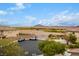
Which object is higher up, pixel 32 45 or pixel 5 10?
pixel 5 10

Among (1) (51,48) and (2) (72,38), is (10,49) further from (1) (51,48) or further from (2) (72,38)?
(2) (72,38)

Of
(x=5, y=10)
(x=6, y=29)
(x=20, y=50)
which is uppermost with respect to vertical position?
(x=5, y=10)

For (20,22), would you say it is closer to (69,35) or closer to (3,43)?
(3,43)

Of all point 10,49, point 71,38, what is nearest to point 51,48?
point 71,38

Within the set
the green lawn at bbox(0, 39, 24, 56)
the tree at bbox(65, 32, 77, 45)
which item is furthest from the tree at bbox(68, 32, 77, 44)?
the green lawn at bbox(0, 39, 24, 56)

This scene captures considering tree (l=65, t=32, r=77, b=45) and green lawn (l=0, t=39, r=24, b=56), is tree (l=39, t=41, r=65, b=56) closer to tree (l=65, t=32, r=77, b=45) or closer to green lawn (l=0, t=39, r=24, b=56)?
tree (l=65, t=32, r=77, b=45)

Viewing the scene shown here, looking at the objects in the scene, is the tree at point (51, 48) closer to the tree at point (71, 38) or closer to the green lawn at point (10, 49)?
the tree at point (71, 38)

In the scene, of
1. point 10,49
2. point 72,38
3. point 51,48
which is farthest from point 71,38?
point 10,49

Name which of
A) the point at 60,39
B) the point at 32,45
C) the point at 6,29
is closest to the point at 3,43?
the point at 6,29
